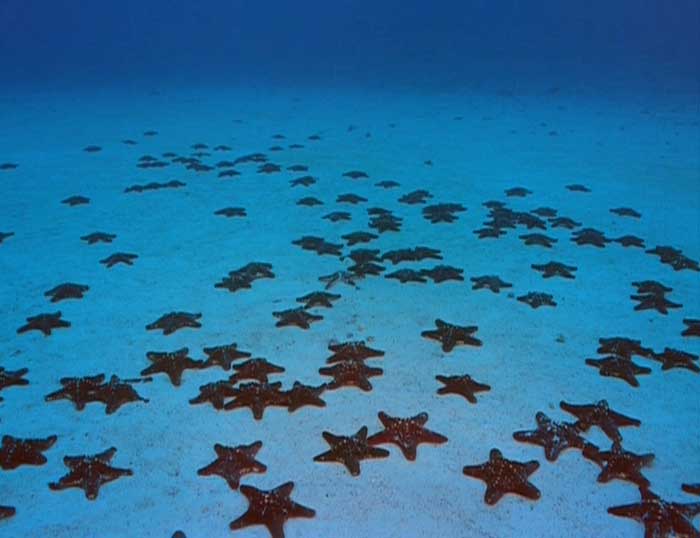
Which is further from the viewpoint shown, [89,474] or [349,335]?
[349,335]

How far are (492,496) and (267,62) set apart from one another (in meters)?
75.8

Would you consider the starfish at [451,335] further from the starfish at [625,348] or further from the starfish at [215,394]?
the starfish at [215,394]

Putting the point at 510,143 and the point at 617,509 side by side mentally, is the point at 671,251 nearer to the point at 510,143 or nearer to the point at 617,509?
the point at 617,509

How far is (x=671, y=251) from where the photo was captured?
1225cm

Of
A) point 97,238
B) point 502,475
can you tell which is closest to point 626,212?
point 502,475

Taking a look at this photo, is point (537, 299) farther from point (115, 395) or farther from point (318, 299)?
point (115, 395)

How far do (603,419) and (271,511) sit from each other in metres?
4.30

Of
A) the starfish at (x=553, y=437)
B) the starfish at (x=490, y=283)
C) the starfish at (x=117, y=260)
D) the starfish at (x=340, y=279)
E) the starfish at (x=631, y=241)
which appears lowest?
the starfish at (x=117, y=260)

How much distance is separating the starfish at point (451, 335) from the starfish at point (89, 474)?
4.88 metres

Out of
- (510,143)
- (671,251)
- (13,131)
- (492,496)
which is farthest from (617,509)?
(13,131)

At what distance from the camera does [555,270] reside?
11.4 m

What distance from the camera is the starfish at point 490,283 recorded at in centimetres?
1077

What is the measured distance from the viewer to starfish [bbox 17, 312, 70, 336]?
30.4ft

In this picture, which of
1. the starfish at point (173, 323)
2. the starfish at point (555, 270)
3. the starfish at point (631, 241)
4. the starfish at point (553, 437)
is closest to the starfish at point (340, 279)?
the starfish at point (173, 323)
